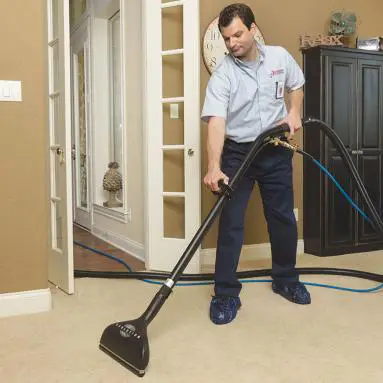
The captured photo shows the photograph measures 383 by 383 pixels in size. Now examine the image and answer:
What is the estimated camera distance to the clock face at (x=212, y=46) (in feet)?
11.2

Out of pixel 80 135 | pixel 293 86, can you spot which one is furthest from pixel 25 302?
pixel 80 135

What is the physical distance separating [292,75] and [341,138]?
143 centimetres

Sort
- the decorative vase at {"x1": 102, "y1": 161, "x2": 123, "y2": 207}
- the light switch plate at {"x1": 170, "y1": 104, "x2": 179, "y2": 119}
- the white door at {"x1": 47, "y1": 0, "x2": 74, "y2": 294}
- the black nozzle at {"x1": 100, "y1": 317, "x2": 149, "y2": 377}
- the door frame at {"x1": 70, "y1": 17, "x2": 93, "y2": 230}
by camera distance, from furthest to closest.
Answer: the door frame at {"x1": 70, "y1": 17, "x2": 93, "y2": 230}
the decorative vase at {"x1": 102, "y1": 161, "x2": 123, "y2": 207}
the light switch plate at {"x1": 170, "y1": 104, "x2": 179, "y2": 119}
the white door at {"x1": 47, "y1": 0, "x2": 74, "y2": 294}
the black nozzle at {"x1": 100, "y1": 317, "x2": 149, "y2": 377}

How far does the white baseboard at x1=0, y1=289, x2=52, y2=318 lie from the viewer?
2.38 m

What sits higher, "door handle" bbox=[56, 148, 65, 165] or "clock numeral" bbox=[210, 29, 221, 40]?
"clock numeral" bbox=[210, 29, 221, 40]

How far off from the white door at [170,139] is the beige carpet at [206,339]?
20.0 inches

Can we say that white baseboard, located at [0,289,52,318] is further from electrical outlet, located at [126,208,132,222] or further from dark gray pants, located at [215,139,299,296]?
electrical outlet, located at [126,208,132,222]

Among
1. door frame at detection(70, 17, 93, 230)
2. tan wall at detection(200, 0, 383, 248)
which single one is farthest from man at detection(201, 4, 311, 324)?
door frame at detection(70, 17, 93, 230)

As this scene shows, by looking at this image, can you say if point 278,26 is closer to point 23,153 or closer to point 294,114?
point 294,114

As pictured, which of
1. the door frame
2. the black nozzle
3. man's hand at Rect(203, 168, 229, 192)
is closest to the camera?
the black nozzle

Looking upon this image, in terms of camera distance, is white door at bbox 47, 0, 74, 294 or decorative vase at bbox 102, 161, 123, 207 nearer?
white door at bbox 47, 0, 74, 294

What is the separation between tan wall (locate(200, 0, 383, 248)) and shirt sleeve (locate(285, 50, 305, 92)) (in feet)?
3.25

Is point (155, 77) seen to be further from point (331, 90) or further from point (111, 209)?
point (111, 209)

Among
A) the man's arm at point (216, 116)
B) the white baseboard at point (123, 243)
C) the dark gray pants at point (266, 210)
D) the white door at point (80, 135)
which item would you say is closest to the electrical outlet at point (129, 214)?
the white baseboard at point (123, 243)
